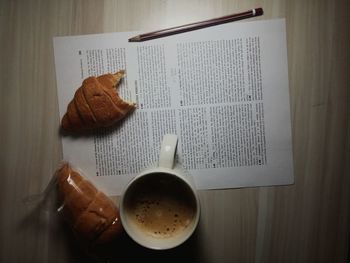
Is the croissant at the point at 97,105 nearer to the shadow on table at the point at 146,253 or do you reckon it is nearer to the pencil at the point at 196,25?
the pencil at the point at 196,25

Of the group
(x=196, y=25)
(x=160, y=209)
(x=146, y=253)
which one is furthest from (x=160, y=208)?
(x=196, y=25)

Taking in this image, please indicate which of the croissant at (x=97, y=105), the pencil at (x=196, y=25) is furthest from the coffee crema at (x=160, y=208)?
the pencil at (x=196, y=25)

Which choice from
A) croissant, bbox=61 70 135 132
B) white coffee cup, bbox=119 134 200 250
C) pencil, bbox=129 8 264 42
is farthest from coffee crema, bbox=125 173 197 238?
pencil, bbox=129 8 264 42

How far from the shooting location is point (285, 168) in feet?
2.01

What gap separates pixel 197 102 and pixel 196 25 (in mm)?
137

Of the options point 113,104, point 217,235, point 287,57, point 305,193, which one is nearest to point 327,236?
point 305,193

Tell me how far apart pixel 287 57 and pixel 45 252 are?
1.86 feet

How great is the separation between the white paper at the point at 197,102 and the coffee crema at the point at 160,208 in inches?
2.7

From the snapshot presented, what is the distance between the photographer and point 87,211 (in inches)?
22.7

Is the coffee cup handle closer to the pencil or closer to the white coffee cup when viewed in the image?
the white coffee cup

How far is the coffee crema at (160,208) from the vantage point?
56 cm

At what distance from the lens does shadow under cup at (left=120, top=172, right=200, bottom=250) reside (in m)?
0.55

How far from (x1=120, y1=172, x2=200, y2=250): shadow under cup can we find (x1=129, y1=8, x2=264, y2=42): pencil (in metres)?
0.25

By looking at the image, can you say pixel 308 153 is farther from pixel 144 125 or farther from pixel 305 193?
pixel 144 125
